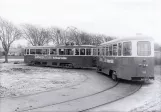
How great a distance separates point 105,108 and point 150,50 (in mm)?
6304

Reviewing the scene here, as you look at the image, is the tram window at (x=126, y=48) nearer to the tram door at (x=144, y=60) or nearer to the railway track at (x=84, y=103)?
the tram door at (x=144, y=60)

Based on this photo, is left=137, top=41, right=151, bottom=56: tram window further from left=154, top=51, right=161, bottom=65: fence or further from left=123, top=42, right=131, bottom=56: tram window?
left=154, top=51, right=161, bottom=65: fence

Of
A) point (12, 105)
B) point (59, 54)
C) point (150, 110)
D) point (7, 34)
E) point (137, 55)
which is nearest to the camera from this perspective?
point (150, 110)

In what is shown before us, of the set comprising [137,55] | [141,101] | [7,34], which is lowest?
[141,101]

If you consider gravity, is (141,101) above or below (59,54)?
Answer: below

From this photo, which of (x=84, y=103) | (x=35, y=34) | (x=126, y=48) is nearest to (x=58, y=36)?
(x=35, y=34)

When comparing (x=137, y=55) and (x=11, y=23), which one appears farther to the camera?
(x=11, y=23)

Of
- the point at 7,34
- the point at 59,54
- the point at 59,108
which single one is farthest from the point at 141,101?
the point at 7,34

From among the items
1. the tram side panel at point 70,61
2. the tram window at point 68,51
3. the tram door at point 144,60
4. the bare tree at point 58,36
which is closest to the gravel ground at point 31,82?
the tram door at point 144,60

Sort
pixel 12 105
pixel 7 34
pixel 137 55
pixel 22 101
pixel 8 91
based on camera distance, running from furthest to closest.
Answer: pixel 7 34, pixel 137 55, pixel 8 91, pixel 22 101, pixel 12 105

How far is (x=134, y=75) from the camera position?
12508mm

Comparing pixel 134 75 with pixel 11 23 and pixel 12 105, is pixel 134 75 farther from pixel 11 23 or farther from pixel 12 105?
pixel 11 23

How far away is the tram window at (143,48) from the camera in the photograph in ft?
41.0

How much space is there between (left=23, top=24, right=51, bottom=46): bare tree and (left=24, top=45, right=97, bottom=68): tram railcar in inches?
775
